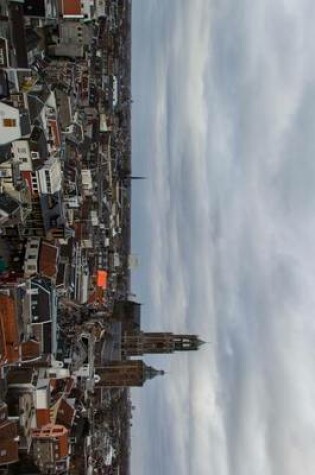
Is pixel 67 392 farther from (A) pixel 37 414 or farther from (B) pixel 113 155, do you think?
(B) pixel 113 155

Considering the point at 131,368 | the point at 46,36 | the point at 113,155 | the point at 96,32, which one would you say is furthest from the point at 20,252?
the point at 113,155

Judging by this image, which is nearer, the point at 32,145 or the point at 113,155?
the point at 32,145

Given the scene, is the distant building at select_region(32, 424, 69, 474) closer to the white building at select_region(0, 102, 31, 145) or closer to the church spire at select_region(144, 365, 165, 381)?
the white building at select_region(0, 102, 31, 145)

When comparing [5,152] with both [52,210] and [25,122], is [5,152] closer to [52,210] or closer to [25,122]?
[25,122]

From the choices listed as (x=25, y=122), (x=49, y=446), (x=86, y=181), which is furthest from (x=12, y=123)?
(x=86, y=181)

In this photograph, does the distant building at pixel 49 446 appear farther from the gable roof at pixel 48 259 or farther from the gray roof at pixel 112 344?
the gray roof at pixel 112 344

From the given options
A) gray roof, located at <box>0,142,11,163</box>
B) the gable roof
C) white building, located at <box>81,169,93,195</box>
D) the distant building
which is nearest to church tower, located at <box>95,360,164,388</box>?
white building, located at <box>81,169,93,195</box>

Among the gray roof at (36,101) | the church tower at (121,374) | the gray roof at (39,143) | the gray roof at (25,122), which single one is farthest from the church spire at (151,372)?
the gray roof at (25,122)
